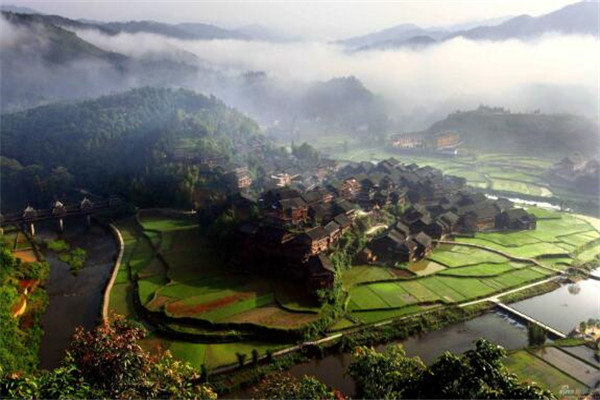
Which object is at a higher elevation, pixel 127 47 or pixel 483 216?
pixel 127 47

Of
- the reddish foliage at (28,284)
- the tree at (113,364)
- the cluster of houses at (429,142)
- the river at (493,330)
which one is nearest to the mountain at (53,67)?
the cluster of houses at (429,142)

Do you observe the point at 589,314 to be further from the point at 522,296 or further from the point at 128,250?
the point at 128,250

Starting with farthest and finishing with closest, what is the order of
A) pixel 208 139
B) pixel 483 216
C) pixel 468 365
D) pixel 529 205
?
pixel 208 139, pixel 529 205, pixel 483 216, pixel 468 365

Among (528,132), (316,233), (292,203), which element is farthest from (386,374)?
(528,132)

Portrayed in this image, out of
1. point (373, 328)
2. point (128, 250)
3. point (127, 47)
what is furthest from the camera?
point (127, 47)

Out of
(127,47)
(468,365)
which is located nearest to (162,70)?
(127,47)

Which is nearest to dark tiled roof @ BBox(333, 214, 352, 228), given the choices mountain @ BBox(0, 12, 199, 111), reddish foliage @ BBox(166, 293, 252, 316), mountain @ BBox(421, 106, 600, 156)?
reddish foliage @ BBox(166, 293, 252, 316)

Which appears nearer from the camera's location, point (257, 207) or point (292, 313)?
point (292, 313)

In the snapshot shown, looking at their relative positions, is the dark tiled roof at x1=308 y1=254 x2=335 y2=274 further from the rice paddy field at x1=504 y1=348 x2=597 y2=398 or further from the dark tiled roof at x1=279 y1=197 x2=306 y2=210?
the rice paddy field at x1=504 y1=348 x2=597 y2=398
